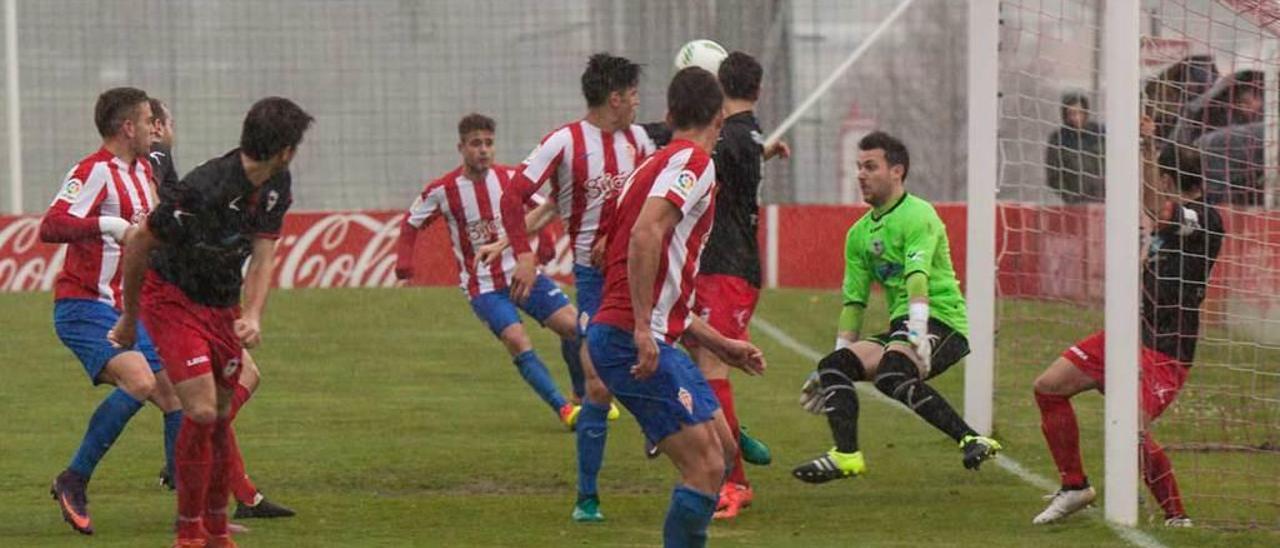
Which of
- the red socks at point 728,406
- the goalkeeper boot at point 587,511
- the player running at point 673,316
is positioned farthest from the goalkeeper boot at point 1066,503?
the player running at point 673,316

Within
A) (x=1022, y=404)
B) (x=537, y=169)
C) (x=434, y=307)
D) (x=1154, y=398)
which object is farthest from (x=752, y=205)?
(x=434, y=307)

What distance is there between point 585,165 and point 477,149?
3.25m

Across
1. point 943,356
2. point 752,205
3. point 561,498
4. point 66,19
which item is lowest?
point 561,498

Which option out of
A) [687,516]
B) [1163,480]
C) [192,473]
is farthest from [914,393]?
[192,473]

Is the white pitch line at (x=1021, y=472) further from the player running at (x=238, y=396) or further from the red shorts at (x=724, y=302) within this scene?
the player running at (x=238, y=396)

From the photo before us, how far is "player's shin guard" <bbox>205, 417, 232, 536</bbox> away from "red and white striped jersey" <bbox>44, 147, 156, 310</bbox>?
48.1 inches

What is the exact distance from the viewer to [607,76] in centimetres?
1073

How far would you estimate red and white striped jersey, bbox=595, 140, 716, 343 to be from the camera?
7863 mm

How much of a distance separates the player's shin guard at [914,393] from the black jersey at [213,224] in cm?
311

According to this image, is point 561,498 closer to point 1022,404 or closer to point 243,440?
point 243,440

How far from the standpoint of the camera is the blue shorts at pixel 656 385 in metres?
7.88

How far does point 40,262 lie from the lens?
72.7ft

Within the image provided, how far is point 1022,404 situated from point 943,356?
15.3ft

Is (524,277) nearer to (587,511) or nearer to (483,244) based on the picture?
Answer: (587,511)
